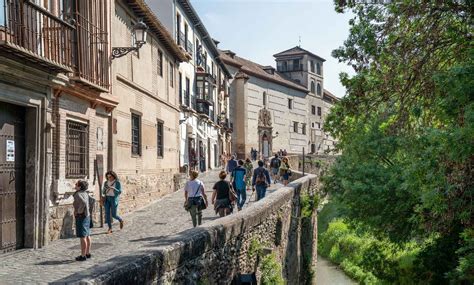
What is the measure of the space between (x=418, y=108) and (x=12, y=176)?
261 inches

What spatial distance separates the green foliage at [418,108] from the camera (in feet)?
20.2

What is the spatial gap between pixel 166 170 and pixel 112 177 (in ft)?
26.3

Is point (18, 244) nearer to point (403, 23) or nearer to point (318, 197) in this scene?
point (403, 23)

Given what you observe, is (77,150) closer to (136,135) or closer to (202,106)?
(136,135)

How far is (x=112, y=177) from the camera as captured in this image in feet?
35.1

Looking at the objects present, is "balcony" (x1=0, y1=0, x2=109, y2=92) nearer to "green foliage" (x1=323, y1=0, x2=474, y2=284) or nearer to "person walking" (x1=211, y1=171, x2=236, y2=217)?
"person walking" (x1=211, y1=171, x2=236, y2=217)

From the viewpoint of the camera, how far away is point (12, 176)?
8906mm

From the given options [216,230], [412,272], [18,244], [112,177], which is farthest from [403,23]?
[412,272]

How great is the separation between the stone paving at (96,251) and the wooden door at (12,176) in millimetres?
324

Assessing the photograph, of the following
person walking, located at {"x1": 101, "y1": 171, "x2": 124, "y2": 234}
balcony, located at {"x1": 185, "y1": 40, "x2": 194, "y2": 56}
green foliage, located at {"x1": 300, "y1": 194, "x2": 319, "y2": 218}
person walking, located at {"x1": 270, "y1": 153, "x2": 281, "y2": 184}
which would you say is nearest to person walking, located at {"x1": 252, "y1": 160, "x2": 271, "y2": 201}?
green foliage, located at {"x1": 300, "y1": 194, "x2": 319, "y2": 218}

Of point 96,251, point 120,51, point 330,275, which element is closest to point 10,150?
point 96,251

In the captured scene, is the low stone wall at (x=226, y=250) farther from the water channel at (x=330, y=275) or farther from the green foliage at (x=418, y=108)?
the water channel at (x=330, y=275)

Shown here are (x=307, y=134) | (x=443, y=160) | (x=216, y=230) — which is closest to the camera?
(x=443, y=160)

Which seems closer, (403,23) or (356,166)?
(403,23)
